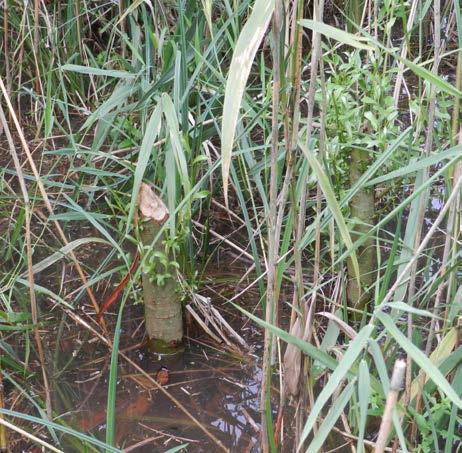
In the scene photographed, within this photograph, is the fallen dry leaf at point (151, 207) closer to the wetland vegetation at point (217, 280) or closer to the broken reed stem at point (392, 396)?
the wetland vegetation at point (217, 280)

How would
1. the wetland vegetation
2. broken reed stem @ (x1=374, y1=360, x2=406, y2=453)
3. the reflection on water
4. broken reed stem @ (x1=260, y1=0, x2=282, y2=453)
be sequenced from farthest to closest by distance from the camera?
the reflection on water < the wetland vegetation < broken reed stem @ (x1=260, y1=0, x2=282, y2=453) < broken reed stem @ (x1=374, y1=360, x2=406, y2=453)

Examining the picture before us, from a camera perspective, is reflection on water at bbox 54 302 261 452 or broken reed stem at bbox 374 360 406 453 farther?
reflection on water at bbox 54 302 261 452

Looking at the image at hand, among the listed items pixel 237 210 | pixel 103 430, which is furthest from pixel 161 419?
pixel 237 210

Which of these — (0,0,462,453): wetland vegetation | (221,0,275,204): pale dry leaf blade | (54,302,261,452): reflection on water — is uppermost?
(221,0,275,204): pale dry leaf blade

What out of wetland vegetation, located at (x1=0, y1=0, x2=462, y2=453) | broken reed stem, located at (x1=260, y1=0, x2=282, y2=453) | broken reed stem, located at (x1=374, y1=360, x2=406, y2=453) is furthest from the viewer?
wetland vegetation, located at (x1=0, y1=0, x2=462, y2=453)

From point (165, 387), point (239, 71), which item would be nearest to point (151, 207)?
point (165, 387)

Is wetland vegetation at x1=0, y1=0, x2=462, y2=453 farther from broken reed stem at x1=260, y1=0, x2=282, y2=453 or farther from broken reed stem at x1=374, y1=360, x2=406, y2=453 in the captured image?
broken reed stem at x1=374, y1=360, x2=406, y2=453

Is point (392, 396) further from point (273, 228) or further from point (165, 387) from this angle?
point (165, 387)

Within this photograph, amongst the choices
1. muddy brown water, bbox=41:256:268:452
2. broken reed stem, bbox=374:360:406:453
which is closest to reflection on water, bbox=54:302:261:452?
muddy brown water, bbox=41:256:268:452

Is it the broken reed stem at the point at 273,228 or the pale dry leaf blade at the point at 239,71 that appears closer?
the pale dry leaf blade at the point at 239,71

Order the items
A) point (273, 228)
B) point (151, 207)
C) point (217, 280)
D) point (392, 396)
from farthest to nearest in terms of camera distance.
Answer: point (217, 280) < point (151, 207) < point (273, 228) < point (392, 396)

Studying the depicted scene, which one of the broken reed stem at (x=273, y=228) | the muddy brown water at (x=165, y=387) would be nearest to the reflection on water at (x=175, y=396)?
the muddy brown water at (x=165, y=387)

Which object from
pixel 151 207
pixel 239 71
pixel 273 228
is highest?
pixel 239 71

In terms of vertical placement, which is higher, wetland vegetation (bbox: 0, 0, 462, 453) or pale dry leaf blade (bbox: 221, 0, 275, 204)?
pale dry leaf blade (bbox: 221, 0, 275, 204)
